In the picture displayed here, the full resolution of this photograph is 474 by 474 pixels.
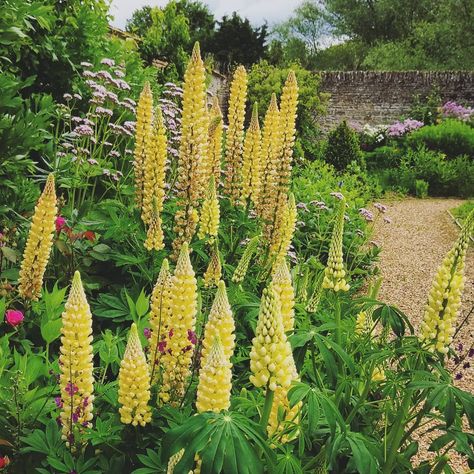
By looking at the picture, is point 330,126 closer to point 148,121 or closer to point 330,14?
point 148,121

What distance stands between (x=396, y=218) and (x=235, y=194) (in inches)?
285

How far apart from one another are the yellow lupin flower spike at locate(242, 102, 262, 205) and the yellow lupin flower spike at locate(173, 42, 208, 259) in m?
0.78

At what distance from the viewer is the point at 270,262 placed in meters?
3.92

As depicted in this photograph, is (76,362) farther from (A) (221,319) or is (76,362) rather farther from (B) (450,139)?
(B) (450,139)

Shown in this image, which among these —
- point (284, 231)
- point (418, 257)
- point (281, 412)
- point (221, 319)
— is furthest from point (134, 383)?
point (418, 257)

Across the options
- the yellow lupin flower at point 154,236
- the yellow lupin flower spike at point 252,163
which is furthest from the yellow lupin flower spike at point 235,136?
the yellow lupin flower at point 154,236

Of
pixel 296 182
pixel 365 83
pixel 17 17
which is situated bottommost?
pixel 296 182

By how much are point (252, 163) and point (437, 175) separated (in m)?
10.5

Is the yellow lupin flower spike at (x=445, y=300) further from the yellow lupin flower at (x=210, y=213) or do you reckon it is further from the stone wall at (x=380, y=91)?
the stone wall at (x=380, y=91)

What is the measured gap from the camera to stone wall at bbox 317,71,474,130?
1808cm

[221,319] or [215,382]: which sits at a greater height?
[221,319]

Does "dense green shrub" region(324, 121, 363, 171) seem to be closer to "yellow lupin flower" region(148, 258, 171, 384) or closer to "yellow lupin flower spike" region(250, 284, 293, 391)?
"yellow lupin flower" region(148, 258, 171, 384)

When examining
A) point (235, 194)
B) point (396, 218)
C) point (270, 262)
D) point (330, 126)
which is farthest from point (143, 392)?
point (330, 126)

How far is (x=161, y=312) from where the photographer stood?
2.15 m
